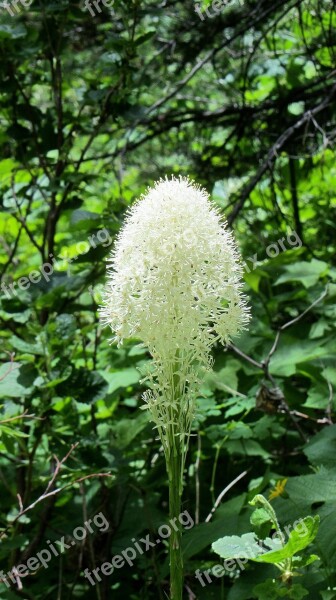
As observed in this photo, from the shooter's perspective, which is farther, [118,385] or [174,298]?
[118,385]

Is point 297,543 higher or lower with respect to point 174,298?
lower

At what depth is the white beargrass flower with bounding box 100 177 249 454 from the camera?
60.4 inches

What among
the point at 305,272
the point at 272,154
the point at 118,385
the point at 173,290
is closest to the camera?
the point at 173,290

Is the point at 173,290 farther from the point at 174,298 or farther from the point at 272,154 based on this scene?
the point at 272,154

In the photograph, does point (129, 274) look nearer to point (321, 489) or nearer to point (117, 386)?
point (321, 489)

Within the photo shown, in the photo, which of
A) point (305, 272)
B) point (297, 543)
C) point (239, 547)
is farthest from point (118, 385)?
point (297, 543)

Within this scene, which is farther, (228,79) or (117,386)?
(228,79)

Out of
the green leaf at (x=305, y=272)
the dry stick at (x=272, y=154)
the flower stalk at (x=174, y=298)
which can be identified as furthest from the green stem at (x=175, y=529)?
the green leaf at (x=305, y=272)

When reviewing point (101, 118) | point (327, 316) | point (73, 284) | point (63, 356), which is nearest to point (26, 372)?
point (63, 356)

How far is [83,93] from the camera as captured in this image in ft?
9.47

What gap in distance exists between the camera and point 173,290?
1518 millimetres

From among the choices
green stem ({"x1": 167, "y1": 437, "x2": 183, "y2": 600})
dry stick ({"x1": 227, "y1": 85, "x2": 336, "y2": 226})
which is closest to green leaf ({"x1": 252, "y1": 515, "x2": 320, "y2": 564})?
green stem ({"x1": 167, "y1": 437, "x2": 183, "y2": 600})

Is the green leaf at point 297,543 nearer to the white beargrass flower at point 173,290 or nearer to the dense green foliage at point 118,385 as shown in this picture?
the dense green foliage at point 118,385

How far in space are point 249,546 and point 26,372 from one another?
3.40 feet
